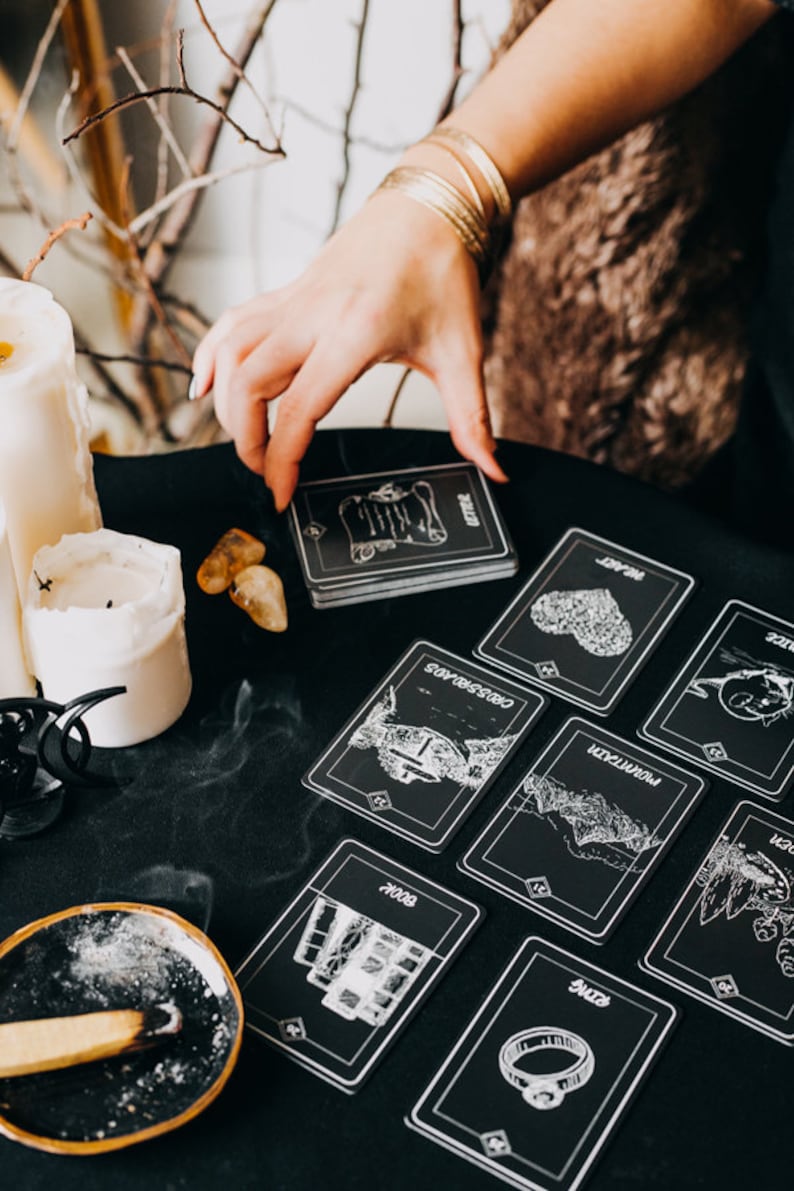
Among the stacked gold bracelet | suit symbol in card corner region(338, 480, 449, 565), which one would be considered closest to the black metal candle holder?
suit symbol in card corner region(338, 480, 449, 565)

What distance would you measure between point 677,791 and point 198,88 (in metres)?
1.03

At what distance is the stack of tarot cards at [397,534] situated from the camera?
1020 millimetres

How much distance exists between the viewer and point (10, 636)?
2.87 ft

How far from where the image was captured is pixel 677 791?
2.96ft

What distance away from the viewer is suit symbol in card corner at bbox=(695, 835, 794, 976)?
83 centimetres

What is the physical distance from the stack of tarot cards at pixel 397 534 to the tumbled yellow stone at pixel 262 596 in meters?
0.03

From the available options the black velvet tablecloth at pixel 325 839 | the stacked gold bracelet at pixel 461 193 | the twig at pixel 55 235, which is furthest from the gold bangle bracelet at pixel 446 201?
the twig at pixel 55 235

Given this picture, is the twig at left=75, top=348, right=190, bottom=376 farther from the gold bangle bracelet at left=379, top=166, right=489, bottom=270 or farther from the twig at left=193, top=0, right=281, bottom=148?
the gold bangle bracelet at left=379, top=166, right=489, bottom=270

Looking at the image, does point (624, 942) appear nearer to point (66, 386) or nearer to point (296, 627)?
point (296, 627)

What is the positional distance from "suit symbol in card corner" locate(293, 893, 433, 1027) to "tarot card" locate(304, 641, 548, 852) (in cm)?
7

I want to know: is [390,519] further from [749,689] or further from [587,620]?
[749,689]

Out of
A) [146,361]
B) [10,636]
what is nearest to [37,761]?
[10,636]

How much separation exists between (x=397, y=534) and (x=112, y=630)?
299 millimetres

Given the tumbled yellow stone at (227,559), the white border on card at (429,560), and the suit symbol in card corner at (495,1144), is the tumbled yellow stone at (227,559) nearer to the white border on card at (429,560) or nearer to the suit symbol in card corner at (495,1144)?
the white border on card at (429,560)
